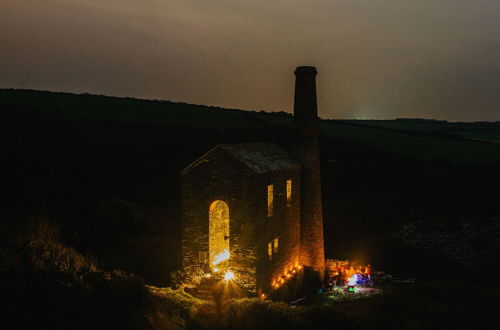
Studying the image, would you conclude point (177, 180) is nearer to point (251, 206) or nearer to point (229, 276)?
point (229, 276)

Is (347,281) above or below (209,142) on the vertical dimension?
below

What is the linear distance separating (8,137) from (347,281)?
1732 inches

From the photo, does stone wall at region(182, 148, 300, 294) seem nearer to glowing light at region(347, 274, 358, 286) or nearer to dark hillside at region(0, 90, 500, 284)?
dark hillside at region(0, 90, 500, 284)

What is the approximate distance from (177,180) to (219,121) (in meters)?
17.4

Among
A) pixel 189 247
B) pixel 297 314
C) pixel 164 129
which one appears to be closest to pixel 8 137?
pixel 164 129

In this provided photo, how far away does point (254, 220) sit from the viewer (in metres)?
19.1

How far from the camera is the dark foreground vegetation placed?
16422 millimetres

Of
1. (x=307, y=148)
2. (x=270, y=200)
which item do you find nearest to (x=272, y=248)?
(x=270, y=200)

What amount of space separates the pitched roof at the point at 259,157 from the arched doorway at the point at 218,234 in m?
2.70

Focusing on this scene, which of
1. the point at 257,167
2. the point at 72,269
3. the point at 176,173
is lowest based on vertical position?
the point at 72,269

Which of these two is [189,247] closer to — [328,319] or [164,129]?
[328,319]

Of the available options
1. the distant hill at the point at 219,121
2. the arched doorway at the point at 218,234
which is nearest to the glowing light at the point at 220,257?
the arched doorway at the point at 218,234

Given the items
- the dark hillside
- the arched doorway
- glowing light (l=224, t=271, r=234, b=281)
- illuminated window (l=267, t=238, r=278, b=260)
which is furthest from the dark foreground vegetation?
the arched doorway

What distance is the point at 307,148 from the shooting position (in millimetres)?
25016
